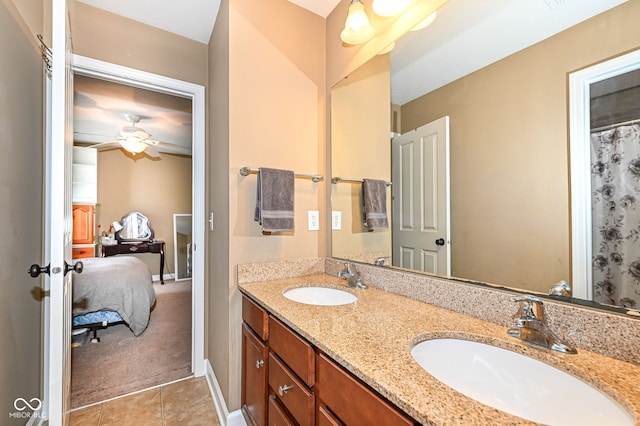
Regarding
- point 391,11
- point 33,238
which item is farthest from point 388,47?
point 33,238

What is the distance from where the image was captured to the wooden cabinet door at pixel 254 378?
1.18 metres

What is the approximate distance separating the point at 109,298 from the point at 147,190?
3.28m

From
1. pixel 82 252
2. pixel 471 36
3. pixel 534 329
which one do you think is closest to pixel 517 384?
pixel 534 329

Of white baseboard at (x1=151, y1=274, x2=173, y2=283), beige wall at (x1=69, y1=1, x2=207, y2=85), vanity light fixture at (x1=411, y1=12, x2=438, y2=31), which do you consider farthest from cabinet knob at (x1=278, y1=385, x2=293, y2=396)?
white baseboard at (x1=151, y1=274, x2=173, y2=283)

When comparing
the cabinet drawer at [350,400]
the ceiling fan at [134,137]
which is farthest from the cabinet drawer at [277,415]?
the ceiling fan at [134,137]

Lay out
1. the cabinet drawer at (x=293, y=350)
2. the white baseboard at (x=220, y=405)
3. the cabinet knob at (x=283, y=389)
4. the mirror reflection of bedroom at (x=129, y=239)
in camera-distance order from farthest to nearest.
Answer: the mirror reflection of bedroom at (x=129, y=239) → the white baseboard at (x=220, y=405) → the cabinet knob at (x=283, y=389) → the cabinet drawer at (x=293, y=350)

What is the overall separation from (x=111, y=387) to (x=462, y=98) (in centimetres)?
277

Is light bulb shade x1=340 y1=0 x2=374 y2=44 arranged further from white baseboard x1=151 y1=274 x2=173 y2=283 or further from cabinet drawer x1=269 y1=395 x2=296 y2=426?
white baseboard x1=151 y1=274 x2=173 y2=283

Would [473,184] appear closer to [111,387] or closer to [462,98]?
[462,98]

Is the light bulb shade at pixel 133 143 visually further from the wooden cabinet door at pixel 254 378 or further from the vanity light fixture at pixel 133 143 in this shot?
the wooden cabinet door at pixel 254 378

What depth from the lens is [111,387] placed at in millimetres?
1923

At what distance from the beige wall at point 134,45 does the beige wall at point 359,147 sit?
47.0 inches

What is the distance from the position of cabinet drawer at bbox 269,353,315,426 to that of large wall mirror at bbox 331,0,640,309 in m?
0.70

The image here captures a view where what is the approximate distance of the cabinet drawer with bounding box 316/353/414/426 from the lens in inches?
22.4
